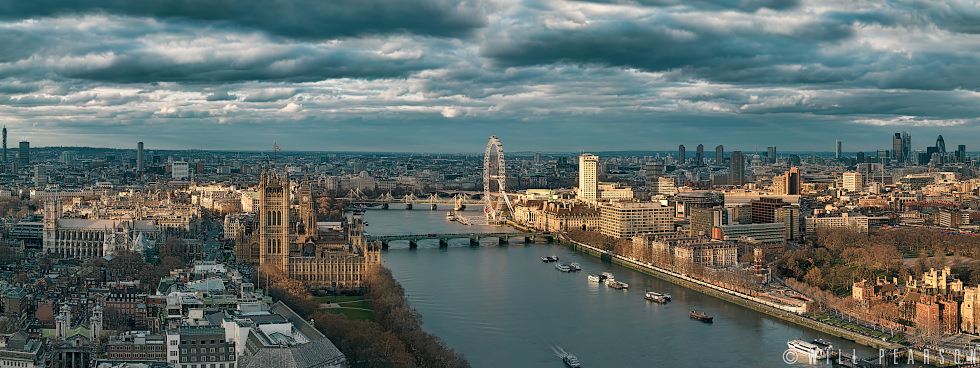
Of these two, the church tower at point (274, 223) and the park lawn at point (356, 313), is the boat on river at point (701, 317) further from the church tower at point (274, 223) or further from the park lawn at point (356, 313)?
the church tower at point (274, 223)

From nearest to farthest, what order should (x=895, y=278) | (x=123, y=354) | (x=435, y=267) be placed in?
(x=123, y=354), (x=895, y=278), (x=435, y=267)

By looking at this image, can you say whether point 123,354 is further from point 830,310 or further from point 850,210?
point 850,210

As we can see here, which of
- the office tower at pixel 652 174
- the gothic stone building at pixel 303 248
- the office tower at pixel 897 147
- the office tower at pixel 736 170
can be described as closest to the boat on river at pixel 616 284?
the gothic stone building at pixel 303 248

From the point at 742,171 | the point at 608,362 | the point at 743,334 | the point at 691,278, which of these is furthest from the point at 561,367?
the point at 742,171

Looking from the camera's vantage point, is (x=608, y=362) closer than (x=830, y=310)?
Yes

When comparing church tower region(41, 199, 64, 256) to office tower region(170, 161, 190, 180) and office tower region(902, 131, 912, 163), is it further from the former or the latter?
office tower region(902, 131, 912, 163)
